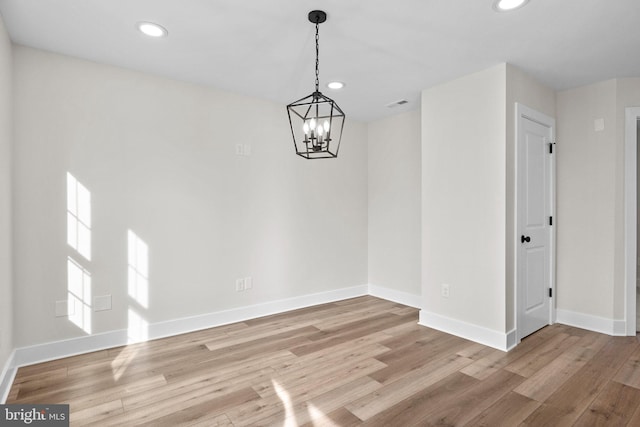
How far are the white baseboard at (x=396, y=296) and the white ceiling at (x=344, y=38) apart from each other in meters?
2.58

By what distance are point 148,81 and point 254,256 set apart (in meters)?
2.07

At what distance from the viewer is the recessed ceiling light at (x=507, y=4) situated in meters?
2.12

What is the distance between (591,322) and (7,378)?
509 centimetres

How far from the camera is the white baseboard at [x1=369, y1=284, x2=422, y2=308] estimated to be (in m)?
4.36

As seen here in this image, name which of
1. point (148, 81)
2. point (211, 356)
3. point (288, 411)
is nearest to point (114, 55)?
point (148, 81)

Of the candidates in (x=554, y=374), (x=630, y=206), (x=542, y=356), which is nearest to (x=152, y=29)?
(x=554, y=374)

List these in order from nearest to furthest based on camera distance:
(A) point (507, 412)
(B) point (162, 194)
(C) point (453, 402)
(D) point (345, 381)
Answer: (A) point (507, 412)
(C) point (453, 402)
(D) point (345, 381)
(B) point (162, 194)

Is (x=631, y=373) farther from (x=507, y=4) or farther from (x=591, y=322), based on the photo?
(x=507, y=4)

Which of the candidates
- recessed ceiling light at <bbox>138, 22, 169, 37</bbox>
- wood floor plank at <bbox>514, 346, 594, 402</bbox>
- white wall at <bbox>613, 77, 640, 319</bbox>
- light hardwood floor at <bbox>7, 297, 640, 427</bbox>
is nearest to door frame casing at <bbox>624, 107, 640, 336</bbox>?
white wall at <bbox>613, 77, 640, 319</bbox>

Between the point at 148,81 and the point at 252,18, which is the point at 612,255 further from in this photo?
the point at 148,81

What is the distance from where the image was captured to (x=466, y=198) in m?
3.33

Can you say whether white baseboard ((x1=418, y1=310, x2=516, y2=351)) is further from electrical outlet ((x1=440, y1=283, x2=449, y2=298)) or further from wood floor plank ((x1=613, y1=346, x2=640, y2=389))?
wood floor plank ((x1=613, y1=346, x2=640, y2=389))

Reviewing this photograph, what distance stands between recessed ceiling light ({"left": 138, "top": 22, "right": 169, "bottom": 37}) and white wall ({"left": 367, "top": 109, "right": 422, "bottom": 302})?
118 inches

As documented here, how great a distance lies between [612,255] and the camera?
3.40 m
